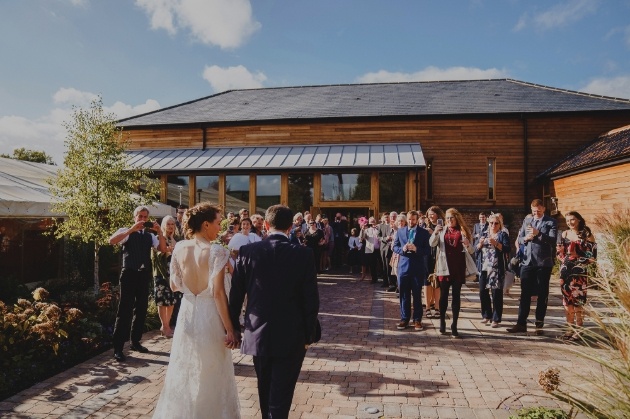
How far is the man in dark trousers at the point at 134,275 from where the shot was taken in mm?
5340

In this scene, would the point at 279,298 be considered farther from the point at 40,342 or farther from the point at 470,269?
the point at 470,269

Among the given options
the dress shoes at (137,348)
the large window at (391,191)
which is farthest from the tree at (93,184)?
the large window at (391,191)

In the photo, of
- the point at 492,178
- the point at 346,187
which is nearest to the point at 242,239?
the point at 346,187

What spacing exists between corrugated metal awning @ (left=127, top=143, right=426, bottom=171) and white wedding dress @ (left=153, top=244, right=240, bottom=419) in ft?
40.6

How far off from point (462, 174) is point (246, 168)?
9284 mm

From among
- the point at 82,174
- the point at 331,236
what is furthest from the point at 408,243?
the point at 331,236

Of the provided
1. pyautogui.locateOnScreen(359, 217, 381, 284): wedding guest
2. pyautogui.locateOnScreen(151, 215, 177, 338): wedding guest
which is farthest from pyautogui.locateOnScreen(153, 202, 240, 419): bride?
pyautogui.locateOnScreen(359, 217, 381, 284): wedding guest

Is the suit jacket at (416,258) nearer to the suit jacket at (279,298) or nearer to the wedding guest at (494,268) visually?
the wedding guest at (494,268)

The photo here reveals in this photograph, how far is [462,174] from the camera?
17.7 meters

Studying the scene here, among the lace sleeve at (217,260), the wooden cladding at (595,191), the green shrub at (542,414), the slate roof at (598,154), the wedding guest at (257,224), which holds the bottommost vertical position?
the green shrub at (542,414)

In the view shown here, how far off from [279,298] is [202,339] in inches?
34.3

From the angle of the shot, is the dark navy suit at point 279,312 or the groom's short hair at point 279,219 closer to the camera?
the dark navy suit at point 279,312

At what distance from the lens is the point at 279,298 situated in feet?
9.70

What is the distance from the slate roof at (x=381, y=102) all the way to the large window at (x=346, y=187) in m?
3.44
